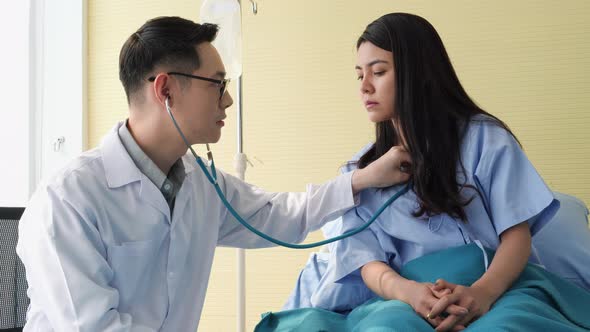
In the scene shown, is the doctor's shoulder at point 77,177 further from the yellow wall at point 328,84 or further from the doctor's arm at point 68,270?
the yellow wall at point 328,84

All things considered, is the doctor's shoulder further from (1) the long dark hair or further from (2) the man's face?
(1) the long dark hair

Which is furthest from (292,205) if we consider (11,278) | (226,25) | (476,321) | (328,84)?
(328,84)

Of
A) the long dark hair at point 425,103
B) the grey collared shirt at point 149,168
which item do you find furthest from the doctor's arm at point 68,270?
the long dark hair at point 425,103

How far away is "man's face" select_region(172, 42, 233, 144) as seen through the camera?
74.7 inches

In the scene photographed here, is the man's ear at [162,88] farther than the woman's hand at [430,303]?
Yes

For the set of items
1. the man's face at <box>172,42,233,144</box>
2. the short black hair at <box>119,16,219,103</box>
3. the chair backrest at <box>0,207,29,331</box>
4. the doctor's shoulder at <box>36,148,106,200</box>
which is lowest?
the chair backrest at <box>0,207,29,331</box>

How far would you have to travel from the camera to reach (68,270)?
1.62 metres

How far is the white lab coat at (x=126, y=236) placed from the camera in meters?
→ 1.64

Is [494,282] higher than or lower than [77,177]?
lower

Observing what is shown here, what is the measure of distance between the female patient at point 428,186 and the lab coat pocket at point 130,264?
52cm

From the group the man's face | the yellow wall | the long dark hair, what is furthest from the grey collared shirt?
the yellow wall

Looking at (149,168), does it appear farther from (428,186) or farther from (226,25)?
(226,25)

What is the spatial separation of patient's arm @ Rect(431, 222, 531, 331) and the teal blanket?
0.03m

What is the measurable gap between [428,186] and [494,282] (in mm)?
318
